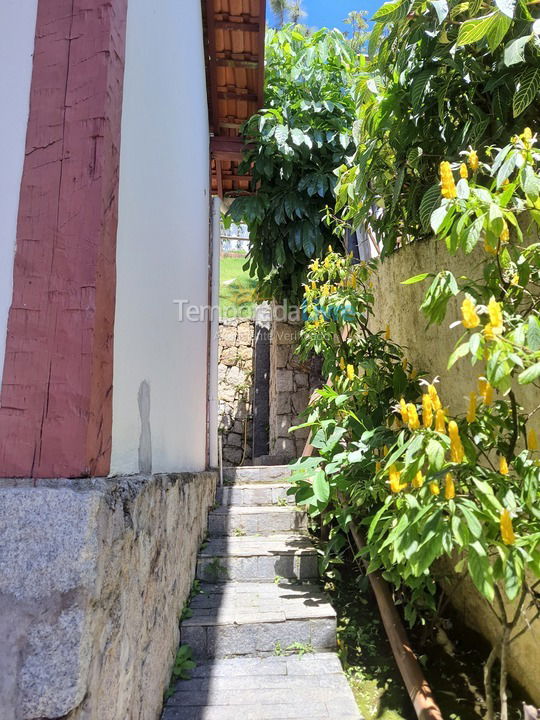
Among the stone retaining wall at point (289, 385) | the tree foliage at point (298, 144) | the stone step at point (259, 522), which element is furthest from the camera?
the stone retaining wall at point (289, 385)

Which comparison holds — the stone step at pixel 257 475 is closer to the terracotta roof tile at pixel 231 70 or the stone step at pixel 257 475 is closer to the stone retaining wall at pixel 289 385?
the stone retaining wall at pixel 289 385

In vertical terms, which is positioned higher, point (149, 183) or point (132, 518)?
point (149, 183)

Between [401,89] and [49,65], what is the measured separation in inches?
50.1

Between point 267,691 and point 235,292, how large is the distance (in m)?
11.4

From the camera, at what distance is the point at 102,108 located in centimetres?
110

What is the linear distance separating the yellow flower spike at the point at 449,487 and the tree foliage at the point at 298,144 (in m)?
3.94

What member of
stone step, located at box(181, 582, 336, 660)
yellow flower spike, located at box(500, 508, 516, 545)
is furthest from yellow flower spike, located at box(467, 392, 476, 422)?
stone step, located at box(181, 582, 336, 660)

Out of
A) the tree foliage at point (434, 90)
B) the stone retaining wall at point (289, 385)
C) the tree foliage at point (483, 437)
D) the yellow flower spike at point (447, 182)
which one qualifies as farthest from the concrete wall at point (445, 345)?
the stone retaining wall at point (289, 385)

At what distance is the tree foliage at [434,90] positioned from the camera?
148 centimetres

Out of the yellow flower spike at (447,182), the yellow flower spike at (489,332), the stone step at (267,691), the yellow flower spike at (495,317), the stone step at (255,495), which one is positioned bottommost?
the stone step at (267,691)

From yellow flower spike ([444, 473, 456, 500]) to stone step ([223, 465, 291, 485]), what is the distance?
3.11m

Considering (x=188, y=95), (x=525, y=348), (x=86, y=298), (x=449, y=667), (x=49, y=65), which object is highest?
(x=188, y=95)

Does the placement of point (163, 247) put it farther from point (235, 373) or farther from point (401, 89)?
point (235, 373)

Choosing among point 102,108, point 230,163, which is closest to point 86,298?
point 102,108
